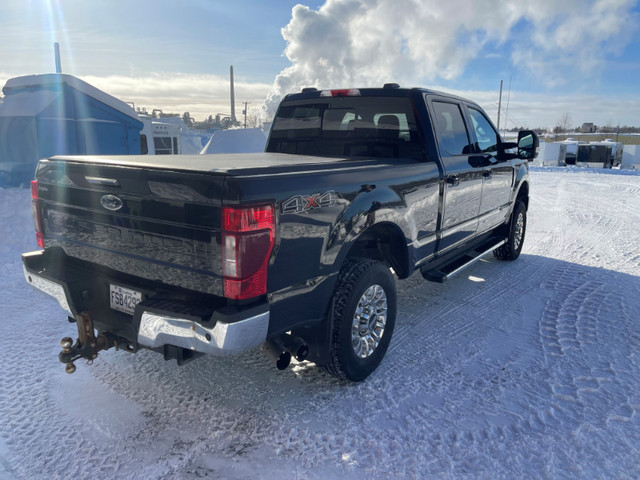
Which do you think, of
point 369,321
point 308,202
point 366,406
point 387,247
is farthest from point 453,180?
point 366,406

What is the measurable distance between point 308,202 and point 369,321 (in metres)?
1.12

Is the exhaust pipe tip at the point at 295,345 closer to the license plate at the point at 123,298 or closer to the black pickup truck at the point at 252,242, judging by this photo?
the black pickup truck at the point at 252,242

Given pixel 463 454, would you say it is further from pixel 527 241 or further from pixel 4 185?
pixel 4 185

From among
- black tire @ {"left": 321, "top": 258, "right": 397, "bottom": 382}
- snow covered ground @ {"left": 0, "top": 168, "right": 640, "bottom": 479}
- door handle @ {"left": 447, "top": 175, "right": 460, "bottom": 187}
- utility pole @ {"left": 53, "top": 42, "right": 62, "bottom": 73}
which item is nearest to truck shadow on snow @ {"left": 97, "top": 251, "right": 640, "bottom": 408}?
snow covered ground @ {"left": 0, "top": 168, "right": 640, "bottom": 479}

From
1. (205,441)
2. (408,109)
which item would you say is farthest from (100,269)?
(408,109)

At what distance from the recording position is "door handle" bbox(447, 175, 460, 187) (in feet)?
13.6

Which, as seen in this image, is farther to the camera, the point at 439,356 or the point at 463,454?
the point at 439,356

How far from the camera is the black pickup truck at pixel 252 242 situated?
7.62ft

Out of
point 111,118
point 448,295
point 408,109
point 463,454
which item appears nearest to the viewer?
point 463,454

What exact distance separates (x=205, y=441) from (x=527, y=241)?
6537 mm

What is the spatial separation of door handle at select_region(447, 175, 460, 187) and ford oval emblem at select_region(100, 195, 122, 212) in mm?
2708

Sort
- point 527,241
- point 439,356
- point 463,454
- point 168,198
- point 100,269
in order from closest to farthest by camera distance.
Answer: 1. point 168,198
2. point 463,454
3. point 100,269
4. point 439,356
5. point 527,241

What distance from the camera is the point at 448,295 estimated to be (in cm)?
512

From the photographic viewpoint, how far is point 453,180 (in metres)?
4.21
